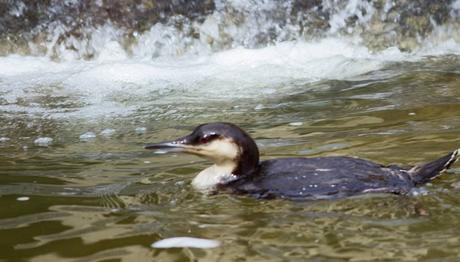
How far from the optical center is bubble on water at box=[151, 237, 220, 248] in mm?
3529

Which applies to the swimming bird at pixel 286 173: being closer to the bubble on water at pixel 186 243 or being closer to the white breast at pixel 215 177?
the white breast at pixel 215 177

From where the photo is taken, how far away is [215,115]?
741 cm

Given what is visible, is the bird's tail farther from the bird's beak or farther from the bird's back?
the bird's beak

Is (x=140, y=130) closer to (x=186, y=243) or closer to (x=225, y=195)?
(x=225, y=195)

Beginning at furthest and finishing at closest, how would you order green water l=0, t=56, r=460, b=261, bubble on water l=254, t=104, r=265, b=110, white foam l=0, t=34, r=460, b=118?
white foam l=0, t=34, r=460, b=118 → bubble on water l=254, t=104, r=265, b=110 → green water l=0, t=56, r=460, b=261

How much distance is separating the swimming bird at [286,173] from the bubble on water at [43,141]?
2125mm

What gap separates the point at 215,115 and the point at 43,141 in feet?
5.58

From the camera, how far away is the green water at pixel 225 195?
3.50 m

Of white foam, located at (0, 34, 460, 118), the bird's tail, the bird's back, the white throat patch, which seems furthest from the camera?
white foam, located at (0, 34, 460, 118)

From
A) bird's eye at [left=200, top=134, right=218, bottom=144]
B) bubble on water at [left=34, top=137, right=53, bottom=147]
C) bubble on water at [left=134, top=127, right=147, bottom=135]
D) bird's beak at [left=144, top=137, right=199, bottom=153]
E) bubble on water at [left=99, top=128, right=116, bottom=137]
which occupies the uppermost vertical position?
bird's eye at [left=200, top=134, right=218, bottom=144]

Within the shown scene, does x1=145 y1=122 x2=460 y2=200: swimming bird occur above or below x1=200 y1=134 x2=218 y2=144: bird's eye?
Result: below

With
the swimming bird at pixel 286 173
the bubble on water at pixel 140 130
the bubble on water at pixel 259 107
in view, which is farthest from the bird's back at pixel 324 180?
the bubble on water at pixel 259 107

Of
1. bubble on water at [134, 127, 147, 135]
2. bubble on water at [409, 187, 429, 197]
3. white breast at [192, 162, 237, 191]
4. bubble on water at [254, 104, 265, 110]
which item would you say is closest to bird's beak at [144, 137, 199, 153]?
white breast at [192, 162, 237, 191]

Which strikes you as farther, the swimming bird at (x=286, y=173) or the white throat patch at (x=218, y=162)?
the white throat patch at (x=218, y=162)
